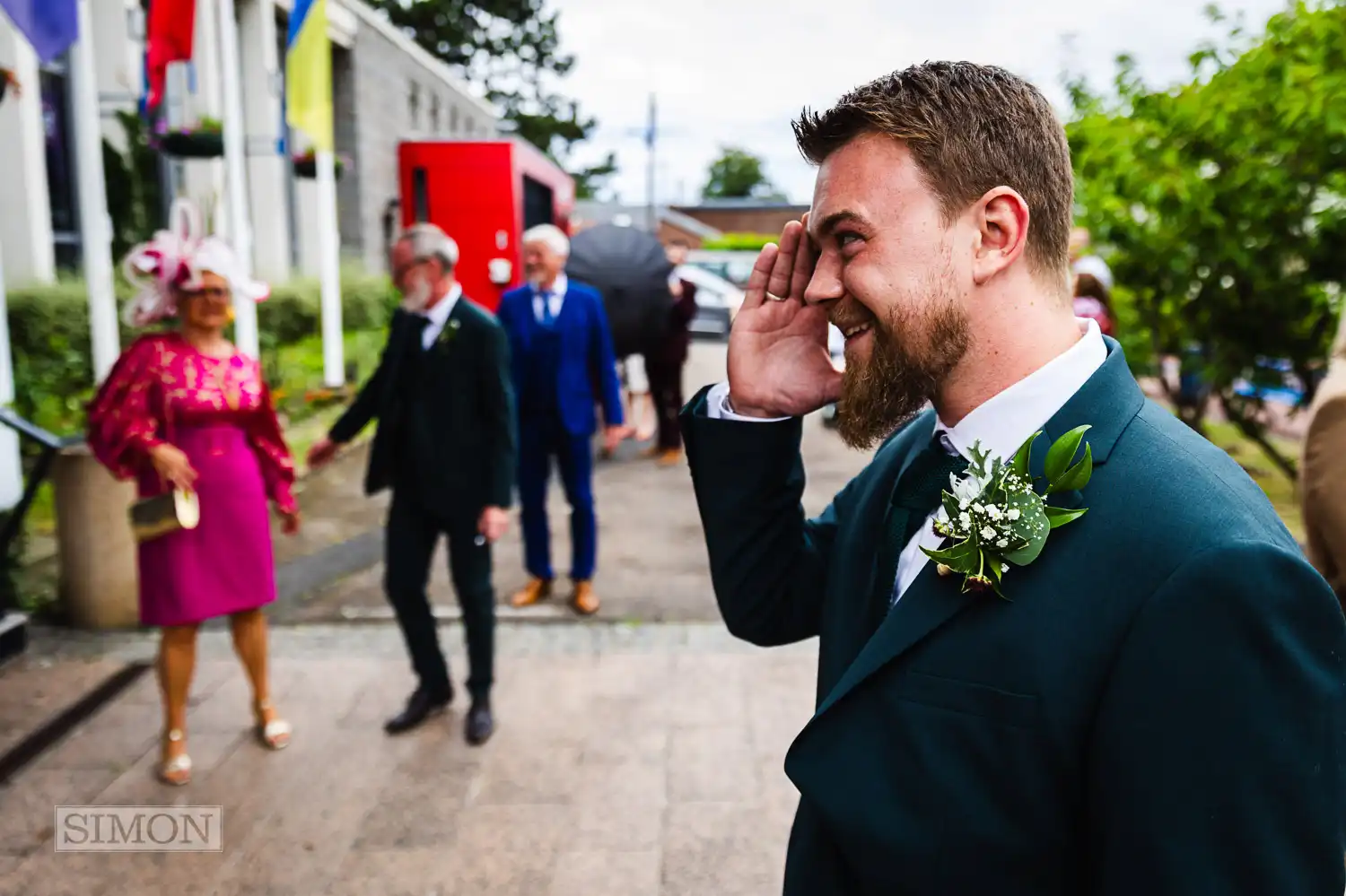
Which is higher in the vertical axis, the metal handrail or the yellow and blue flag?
the yellow and blue flag

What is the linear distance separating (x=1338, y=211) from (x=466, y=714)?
662cm

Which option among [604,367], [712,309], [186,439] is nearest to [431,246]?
[186,439]

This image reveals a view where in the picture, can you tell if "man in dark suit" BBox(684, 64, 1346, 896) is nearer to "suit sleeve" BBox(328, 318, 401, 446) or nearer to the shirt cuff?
the shirt cuff

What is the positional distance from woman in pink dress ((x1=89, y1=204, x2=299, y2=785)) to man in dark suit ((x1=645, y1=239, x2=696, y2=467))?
5927 mm

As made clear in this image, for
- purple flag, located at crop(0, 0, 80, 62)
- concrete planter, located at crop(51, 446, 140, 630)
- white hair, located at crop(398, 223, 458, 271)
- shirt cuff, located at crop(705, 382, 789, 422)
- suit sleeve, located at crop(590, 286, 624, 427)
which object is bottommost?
concrete planter, located at crop(51, 446, 140, 630)

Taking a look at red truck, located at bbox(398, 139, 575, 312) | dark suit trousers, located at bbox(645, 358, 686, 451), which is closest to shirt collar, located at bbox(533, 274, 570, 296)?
dark suit trousers, located at bbox(645, 358, 686, 451)

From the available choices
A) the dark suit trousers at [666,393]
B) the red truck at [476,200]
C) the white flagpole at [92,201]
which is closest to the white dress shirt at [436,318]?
the white flagpole at [92,201]

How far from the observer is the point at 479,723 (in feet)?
14.1

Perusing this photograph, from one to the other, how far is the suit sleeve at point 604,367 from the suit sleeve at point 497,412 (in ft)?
5.40

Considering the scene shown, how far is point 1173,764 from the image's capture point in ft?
3.57

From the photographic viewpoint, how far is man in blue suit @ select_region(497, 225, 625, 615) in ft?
19.4

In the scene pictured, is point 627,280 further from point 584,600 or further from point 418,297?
point 418,297

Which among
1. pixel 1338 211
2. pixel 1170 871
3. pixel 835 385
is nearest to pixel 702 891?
pixel 835 385

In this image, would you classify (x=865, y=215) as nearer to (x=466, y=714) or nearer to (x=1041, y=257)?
(x=1041, y=257)
